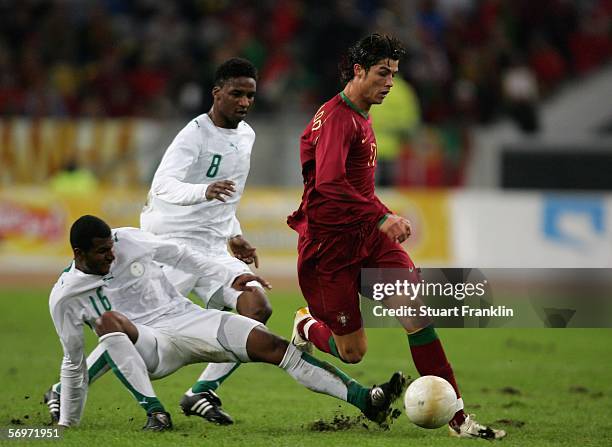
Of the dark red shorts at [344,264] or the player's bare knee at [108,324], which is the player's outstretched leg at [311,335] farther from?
the player's bare knee at [108,324]

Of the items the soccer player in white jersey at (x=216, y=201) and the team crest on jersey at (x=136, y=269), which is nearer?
the team crest on jersey at (x=136, y=269)

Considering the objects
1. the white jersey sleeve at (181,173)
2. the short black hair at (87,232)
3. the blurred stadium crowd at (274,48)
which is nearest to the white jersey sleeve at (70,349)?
the short black hair at (87,232)

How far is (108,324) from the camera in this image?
6.21 m

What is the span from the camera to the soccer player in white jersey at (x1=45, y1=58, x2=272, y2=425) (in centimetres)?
714

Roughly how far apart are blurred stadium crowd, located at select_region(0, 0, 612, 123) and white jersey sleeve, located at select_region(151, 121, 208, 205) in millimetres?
9088

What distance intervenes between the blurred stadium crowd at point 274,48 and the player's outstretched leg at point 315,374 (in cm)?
1029

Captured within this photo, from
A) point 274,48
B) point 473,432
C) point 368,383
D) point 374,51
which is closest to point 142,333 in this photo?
point 473,432

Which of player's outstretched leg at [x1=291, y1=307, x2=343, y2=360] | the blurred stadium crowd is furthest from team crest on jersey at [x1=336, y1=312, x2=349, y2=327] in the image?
the blurred stadium crowd

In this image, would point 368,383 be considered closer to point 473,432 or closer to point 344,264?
point 344,264

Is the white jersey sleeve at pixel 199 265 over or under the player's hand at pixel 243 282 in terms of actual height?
over

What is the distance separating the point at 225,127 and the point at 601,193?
1046 cm

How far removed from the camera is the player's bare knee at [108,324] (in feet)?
20.3

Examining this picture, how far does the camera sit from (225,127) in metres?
7.50

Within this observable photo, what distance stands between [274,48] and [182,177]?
11.8 m
